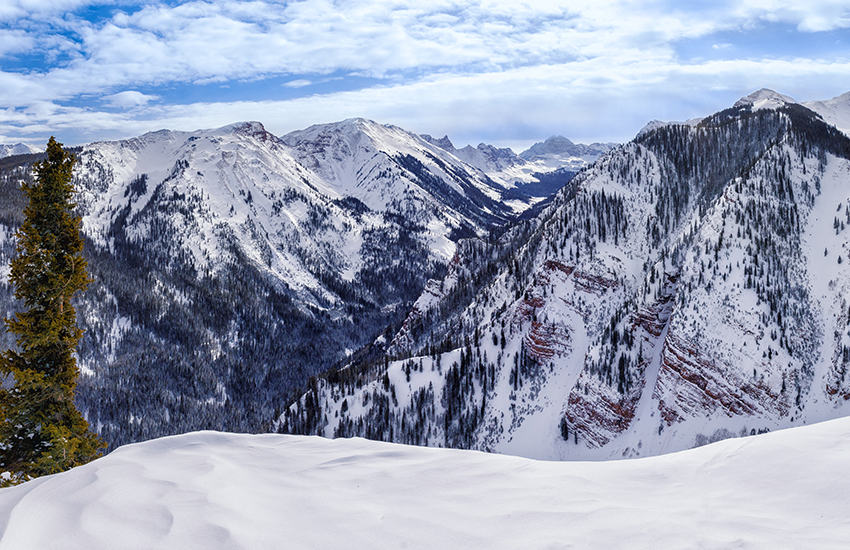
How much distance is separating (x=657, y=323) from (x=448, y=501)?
3099 inches

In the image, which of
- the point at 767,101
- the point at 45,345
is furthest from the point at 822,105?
the point at 45,345

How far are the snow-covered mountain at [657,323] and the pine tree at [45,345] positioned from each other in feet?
229

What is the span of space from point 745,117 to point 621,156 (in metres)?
44.1

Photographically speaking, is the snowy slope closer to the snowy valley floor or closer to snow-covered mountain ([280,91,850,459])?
snow-covered mountain ([280,91,850,459])

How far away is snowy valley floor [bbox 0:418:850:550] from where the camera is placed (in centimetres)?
769

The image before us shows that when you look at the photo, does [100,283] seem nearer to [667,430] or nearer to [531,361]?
[531,361]

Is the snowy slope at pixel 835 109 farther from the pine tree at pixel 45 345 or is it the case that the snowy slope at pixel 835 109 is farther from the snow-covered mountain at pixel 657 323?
the pine tree at pixel 45 345

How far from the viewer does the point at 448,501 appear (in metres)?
9.59

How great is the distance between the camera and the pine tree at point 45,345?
55.6 feet

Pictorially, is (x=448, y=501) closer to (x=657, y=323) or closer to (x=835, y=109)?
(x=657, y=323)

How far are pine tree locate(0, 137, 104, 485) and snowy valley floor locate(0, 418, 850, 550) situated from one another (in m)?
7.95

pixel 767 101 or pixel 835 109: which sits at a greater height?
pixel 767 101

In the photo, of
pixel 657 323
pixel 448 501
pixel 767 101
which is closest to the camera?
pixel 448 501

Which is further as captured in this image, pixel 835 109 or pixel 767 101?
pixel 835 109
